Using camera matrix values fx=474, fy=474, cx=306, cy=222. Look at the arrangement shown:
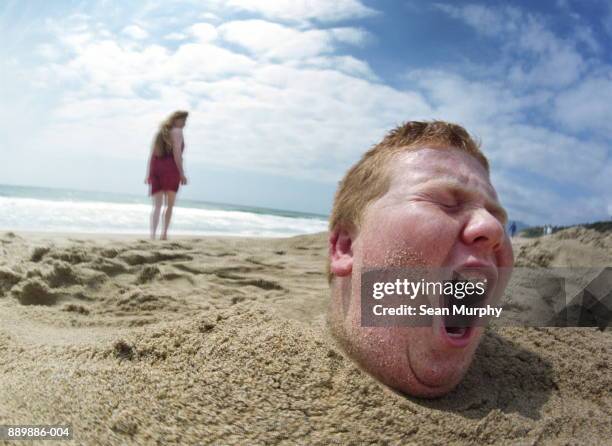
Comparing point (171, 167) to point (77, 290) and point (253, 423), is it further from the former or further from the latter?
point (253, 423)

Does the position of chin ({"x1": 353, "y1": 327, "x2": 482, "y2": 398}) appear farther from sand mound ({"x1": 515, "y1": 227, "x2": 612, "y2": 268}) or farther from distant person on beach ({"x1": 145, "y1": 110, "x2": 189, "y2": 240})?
distant person on beach ({"x1": 145, "y1": 110, "x2": 189, "y2": 240})

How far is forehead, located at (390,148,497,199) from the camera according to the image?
1.98 metres

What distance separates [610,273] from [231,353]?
264 cm

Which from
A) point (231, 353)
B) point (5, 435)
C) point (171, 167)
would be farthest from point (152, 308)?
point (171, 167)

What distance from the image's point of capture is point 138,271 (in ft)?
14.5

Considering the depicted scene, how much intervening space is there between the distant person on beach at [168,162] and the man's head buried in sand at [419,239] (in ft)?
18.6

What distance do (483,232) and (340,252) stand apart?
2.08 feet

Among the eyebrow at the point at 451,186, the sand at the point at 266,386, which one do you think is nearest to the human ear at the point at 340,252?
the sand at the point at 266,386

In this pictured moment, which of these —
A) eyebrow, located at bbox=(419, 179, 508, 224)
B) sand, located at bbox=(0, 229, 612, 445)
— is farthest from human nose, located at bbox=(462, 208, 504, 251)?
sand, located at bbox=(0, 229, 612, 445)

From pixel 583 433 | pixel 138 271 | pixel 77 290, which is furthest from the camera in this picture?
pixel 138 271

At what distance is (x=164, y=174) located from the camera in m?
7.40

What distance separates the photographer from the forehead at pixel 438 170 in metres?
1.98

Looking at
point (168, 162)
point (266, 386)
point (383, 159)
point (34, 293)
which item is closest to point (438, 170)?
point (383, 159)

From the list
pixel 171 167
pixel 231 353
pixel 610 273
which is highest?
pixel 171 167
